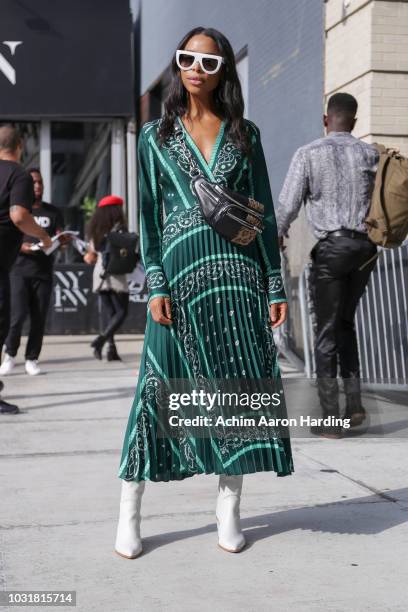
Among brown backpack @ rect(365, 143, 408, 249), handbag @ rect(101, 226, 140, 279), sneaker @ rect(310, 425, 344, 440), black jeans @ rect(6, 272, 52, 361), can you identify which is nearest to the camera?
brown backpack @ rect(365, 143, 408, 249)

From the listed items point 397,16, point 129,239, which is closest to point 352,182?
point 397,16

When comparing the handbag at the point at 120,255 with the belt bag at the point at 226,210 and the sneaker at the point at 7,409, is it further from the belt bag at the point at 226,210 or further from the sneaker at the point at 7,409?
the belt bag at the point at 226,210

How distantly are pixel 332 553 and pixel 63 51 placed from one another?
1519 centimetres

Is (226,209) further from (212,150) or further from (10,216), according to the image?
(10,216)

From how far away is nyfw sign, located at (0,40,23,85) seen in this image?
685 inches

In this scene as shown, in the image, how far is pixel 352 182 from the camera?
19.6 ft

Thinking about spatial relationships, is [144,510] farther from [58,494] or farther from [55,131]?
[55,131]

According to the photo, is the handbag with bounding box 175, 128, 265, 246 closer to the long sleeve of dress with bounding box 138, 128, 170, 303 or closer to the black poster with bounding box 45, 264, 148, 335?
the long sleeve of dress with bounding box 138, 128, 170, 303

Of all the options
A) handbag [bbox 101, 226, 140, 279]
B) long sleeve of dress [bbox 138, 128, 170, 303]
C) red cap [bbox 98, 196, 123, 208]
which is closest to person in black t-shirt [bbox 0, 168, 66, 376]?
handbag [bbox 101, 226, 140, 279]

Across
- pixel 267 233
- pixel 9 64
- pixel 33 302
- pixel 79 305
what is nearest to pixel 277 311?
pixel 267 233

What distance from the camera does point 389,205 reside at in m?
5.89

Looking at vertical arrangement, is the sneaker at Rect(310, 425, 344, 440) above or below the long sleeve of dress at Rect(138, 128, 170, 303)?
below

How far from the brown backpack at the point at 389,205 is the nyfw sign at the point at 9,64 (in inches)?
497

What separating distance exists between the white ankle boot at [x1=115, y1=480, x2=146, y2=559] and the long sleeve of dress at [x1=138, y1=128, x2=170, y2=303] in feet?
2.24
